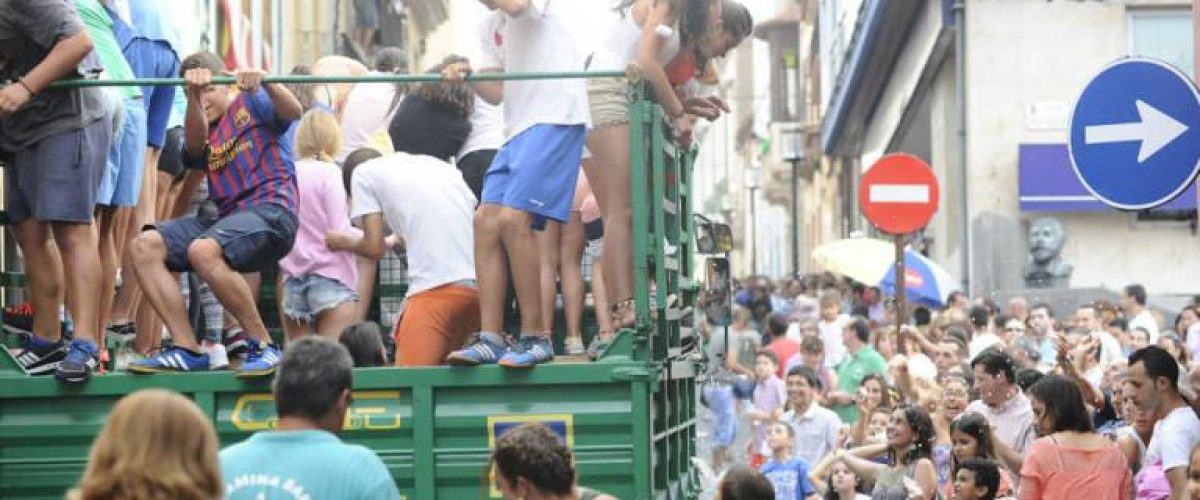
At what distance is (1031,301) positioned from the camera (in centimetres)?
2373

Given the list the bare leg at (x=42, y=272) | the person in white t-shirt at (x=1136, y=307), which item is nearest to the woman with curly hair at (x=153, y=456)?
the bare leg at (x=42, y=272)

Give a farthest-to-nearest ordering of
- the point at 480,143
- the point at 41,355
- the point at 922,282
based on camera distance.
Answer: the point at 922,282 < the point at 480,143 < the point at 41,355

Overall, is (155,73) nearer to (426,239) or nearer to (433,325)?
(426,239)

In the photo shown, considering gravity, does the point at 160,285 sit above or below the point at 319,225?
below

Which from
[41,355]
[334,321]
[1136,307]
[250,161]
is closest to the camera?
[41,355]

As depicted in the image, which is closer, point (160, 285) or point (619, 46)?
point (160, 285)

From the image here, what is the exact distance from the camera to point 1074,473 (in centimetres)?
923

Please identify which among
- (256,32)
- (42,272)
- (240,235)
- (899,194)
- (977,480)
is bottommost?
(977,480)

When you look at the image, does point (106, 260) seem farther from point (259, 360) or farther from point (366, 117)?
point (366, 117)

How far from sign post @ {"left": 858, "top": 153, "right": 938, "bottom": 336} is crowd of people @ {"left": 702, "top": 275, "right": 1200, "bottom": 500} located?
0.86m

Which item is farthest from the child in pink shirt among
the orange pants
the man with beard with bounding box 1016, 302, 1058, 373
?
the man with beard with bounding box 1016, 302, 1058, 373

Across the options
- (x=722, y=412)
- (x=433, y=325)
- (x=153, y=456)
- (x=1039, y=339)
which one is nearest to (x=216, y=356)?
(x=433, y=325)

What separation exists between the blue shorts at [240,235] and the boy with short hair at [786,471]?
4.42 m

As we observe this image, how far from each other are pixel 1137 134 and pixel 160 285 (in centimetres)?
427
